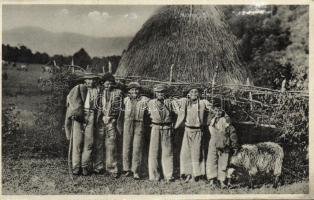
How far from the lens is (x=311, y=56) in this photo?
376 inches

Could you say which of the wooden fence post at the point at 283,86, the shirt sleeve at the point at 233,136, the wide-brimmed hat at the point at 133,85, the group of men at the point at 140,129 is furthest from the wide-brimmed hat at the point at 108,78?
the wooden fence post at the point at 283,86

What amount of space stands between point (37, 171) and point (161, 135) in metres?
2.09

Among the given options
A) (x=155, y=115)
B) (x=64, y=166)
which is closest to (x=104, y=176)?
(x=64, y=166)

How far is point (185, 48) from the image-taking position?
945 centimetres

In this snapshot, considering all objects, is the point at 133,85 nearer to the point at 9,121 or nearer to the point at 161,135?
the point at 161,135

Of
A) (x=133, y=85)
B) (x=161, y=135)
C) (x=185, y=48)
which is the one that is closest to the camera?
(x=161, y=135)

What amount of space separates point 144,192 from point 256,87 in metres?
2.51

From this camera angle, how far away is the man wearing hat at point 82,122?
9.20m

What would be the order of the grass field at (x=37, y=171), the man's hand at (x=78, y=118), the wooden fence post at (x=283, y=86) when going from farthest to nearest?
the wooden fence post at (x=283, y=86), the grass field at (x=37, y=171), the man's hand at (x=78, y=118)

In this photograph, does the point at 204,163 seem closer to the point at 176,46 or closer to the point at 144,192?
the point at 144,192

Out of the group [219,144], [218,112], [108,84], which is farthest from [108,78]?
[219,144]

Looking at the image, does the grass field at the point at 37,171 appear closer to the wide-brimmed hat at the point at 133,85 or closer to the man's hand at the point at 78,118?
the man's hand at the point at 78,118

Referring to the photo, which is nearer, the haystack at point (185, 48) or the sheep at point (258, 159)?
the sheep at point (258, 159)

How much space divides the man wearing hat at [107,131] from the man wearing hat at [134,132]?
0.48ft
